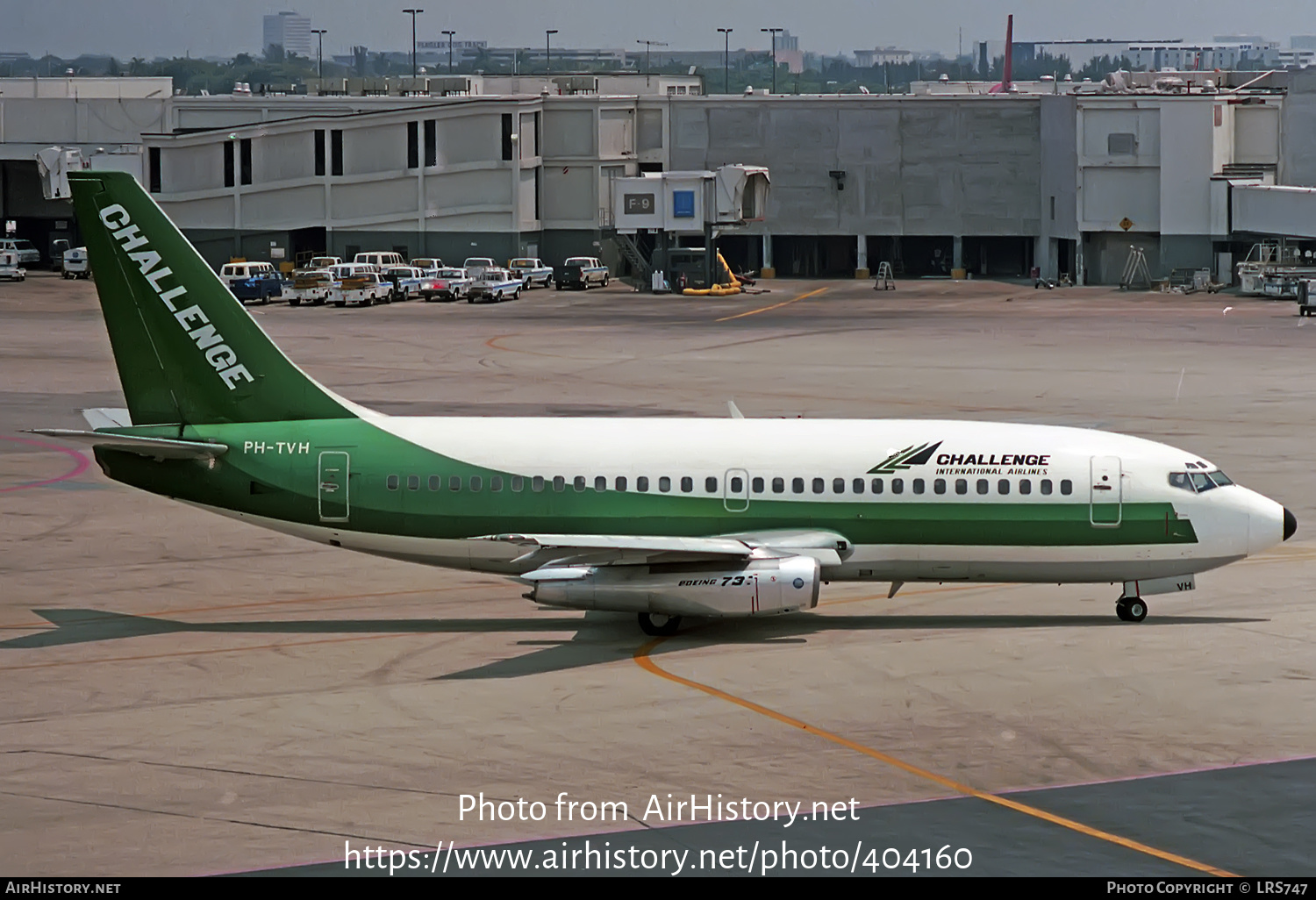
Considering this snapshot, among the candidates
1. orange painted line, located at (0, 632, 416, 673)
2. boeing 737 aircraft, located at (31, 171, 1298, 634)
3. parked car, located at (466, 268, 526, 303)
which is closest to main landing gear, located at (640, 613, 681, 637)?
boeing 737 aircraft, located at (31, 171, 1298, 634)

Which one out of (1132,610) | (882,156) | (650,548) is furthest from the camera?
(882,156)

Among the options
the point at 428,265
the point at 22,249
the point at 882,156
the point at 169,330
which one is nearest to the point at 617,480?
the point at 169,330

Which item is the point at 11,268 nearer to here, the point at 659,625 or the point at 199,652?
the point at 199,652

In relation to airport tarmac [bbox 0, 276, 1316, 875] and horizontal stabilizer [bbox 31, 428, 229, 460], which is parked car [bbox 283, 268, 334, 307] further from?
horizontal stabilizer [bbox 31, 428, 229, 460]

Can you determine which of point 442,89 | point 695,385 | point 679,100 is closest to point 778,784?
point 695,385

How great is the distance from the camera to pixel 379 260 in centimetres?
12469

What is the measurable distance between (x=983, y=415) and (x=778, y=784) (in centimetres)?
4180

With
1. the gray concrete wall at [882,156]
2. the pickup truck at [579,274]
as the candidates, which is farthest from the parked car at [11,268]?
the gray concrete wall at [882,156]

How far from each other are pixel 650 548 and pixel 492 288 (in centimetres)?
8830

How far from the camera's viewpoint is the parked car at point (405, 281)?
12075 centimetres

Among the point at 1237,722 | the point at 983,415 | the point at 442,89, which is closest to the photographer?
Result: the point at 1237,722

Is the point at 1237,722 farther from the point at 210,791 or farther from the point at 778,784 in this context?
the point at 210,791

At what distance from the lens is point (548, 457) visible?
3556cm

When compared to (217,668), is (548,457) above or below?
above
